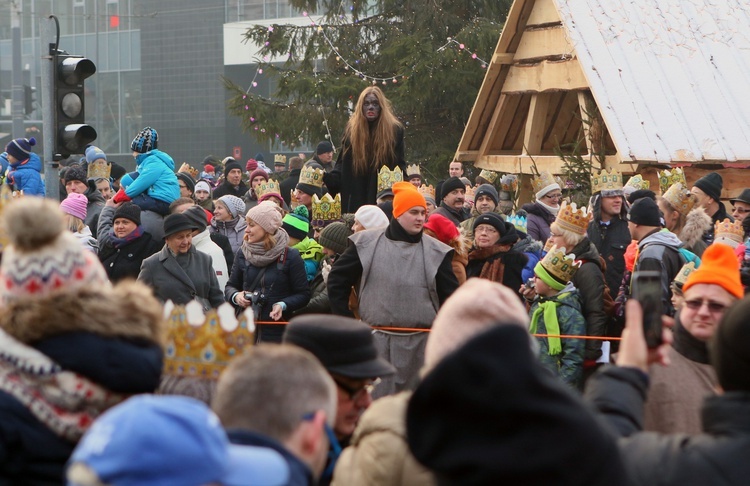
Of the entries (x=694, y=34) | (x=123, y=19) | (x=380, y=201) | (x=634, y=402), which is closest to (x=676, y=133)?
(x=694, y=34)

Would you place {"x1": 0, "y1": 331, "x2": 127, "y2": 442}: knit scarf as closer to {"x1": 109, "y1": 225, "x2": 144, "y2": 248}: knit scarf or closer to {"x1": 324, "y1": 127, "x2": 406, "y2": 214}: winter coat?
{"x1": 109, "y1": 225, "x2": 144, "y2": 248}: knit scarf

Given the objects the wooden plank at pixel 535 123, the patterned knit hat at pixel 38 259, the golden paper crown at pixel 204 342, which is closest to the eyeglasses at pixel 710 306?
the golden paper crown at pixel 204 342

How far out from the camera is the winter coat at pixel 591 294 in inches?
318

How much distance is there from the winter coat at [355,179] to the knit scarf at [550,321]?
388 cm

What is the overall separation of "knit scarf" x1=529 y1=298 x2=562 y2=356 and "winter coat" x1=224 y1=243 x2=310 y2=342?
194 cm

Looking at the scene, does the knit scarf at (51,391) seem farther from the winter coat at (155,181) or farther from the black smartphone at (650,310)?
the winter coat at (155,181)

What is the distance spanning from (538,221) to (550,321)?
12.3 ft

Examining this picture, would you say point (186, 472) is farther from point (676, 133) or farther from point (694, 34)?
point (694, 34)

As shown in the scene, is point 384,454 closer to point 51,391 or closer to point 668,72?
point 51,391

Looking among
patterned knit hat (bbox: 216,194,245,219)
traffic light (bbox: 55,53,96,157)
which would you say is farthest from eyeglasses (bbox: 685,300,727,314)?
patterned knit hat (bbox: 216,194,245,219)

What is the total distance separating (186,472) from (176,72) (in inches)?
1754

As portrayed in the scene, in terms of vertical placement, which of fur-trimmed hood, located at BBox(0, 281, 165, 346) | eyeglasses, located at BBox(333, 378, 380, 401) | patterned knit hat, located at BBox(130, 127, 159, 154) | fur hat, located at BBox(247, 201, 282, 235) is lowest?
fur hat, located at BBox(247, 201, 282, 235)

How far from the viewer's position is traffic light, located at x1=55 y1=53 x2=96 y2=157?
34.4ft

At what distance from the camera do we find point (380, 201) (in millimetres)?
11156
